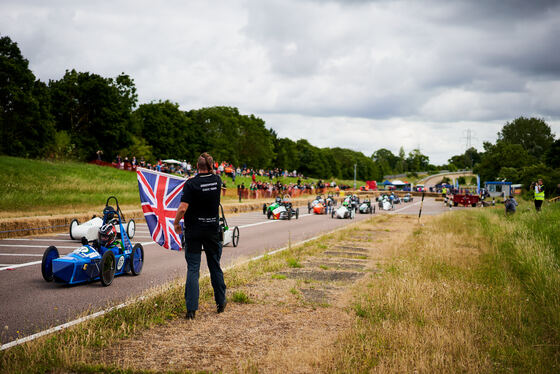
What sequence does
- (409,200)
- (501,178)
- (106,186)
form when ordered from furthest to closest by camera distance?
(501,178) < (409,200) < (106,186)

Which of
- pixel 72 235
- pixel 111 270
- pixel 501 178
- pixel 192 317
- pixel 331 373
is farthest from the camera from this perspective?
pixel 501 178

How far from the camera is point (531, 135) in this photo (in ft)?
414

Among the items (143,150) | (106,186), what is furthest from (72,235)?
(143,150)

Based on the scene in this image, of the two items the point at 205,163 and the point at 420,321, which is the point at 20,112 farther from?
the point at 420,321

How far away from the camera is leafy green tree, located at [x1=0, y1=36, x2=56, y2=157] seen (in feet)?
162

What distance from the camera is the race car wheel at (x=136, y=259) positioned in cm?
936

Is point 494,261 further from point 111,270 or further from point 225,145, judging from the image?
point 225,145

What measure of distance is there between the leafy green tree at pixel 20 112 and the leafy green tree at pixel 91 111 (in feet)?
28.0

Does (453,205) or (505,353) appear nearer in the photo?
(505,353)

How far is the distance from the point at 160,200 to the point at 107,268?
1513 mm

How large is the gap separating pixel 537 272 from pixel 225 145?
84686 mm

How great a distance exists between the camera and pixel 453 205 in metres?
52.8

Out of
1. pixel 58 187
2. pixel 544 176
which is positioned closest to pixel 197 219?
pixel 58 187

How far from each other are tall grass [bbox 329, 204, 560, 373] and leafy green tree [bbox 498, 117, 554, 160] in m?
128
